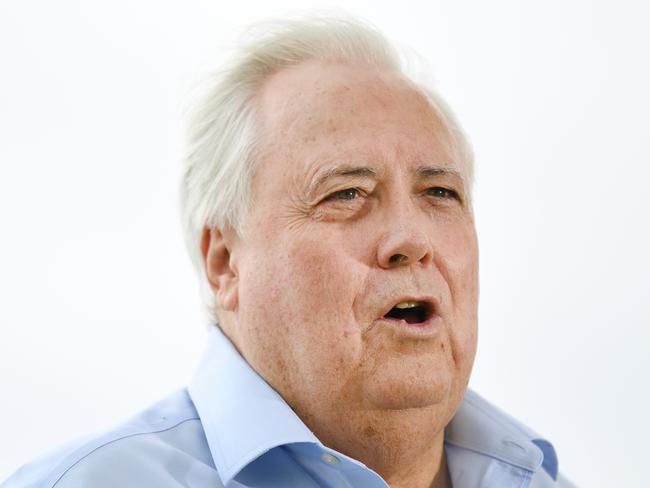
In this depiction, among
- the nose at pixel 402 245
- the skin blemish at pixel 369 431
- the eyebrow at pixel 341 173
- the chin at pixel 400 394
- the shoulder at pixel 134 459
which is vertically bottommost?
the shoulder at pixel 134 459

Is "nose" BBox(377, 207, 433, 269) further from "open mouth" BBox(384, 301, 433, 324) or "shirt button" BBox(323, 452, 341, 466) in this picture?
"shirt button" BBox(323, 452, 341, 466)

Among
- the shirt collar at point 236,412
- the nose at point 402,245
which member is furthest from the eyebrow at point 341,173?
the shirt collar at point 236,412

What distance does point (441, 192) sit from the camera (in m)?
1.81

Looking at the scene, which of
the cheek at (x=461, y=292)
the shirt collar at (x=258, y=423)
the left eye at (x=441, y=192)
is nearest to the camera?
the shirt collar at (x=258, y=423)

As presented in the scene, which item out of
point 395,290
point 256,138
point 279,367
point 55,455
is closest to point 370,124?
point 256,138

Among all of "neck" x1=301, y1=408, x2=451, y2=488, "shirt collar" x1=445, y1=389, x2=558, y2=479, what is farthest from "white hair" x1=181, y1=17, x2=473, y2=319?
"shirt collar" x1=445, y1=389, x2=558, y2=479

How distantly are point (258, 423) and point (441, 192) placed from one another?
2.02 ft

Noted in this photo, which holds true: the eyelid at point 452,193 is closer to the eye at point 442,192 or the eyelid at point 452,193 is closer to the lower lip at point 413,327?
the eye at point 442,192

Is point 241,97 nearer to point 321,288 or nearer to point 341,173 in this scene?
point 341,173

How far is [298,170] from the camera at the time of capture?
171cm

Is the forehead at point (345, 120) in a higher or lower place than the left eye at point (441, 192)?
higher

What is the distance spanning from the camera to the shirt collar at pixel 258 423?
5.18ft

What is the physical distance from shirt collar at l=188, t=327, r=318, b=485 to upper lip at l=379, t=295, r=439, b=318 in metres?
0.27

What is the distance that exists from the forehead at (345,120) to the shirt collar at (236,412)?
423mm
